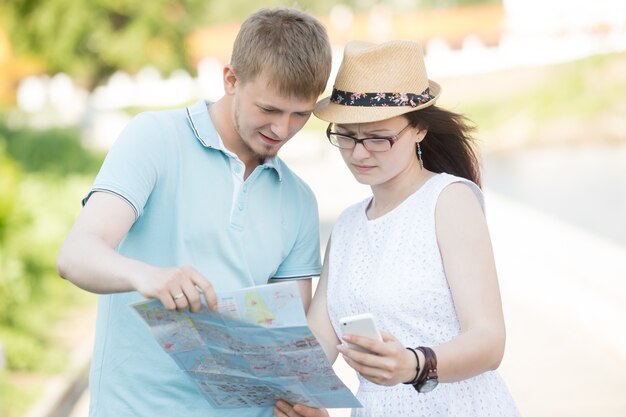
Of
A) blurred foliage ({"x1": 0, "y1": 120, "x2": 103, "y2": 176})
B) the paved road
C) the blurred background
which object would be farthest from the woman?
blurred foliage ({"x1": 0, "y1": 120, "x2": 103, "y2": 176})

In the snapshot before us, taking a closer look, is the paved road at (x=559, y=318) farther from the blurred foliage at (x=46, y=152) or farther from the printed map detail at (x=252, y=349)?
the printed map detail at (x=252, y=349)

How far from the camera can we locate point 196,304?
8.07ft

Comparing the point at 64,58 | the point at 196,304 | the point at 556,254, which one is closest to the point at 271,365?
the point at 196,304

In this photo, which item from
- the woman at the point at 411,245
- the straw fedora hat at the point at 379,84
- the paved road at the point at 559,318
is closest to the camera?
the woman at the point at 411,245

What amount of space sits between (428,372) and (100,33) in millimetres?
32635

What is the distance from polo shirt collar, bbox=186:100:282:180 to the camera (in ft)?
9.92

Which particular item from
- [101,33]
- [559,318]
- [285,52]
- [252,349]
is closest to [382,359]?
[252,349]

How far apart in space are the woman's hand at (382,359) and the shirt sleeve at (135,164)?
0.68 m

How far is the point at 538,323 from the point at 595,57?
31.2 meters

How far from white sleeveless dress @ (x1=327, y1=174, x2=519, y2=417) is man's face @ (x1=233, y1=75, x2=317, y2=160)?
0.37 m

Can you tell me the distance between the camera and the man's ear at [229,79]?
9.86ft

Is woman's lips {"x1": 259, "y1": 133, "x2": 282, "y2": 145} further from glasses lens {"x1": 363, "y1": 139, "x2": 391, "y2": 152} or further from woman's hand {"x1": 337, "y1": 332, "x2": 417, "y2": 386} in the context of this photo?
woman's hand {"x1": 337, "y1": 332, "x2": 417, "y2": 386}

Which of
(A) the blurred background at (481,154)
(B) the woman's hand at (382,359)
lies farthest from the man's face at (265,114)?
(A) the blurred background at (481,154)

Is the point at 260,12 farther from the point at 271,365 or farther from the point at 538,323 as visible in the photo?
the point at 538,323
